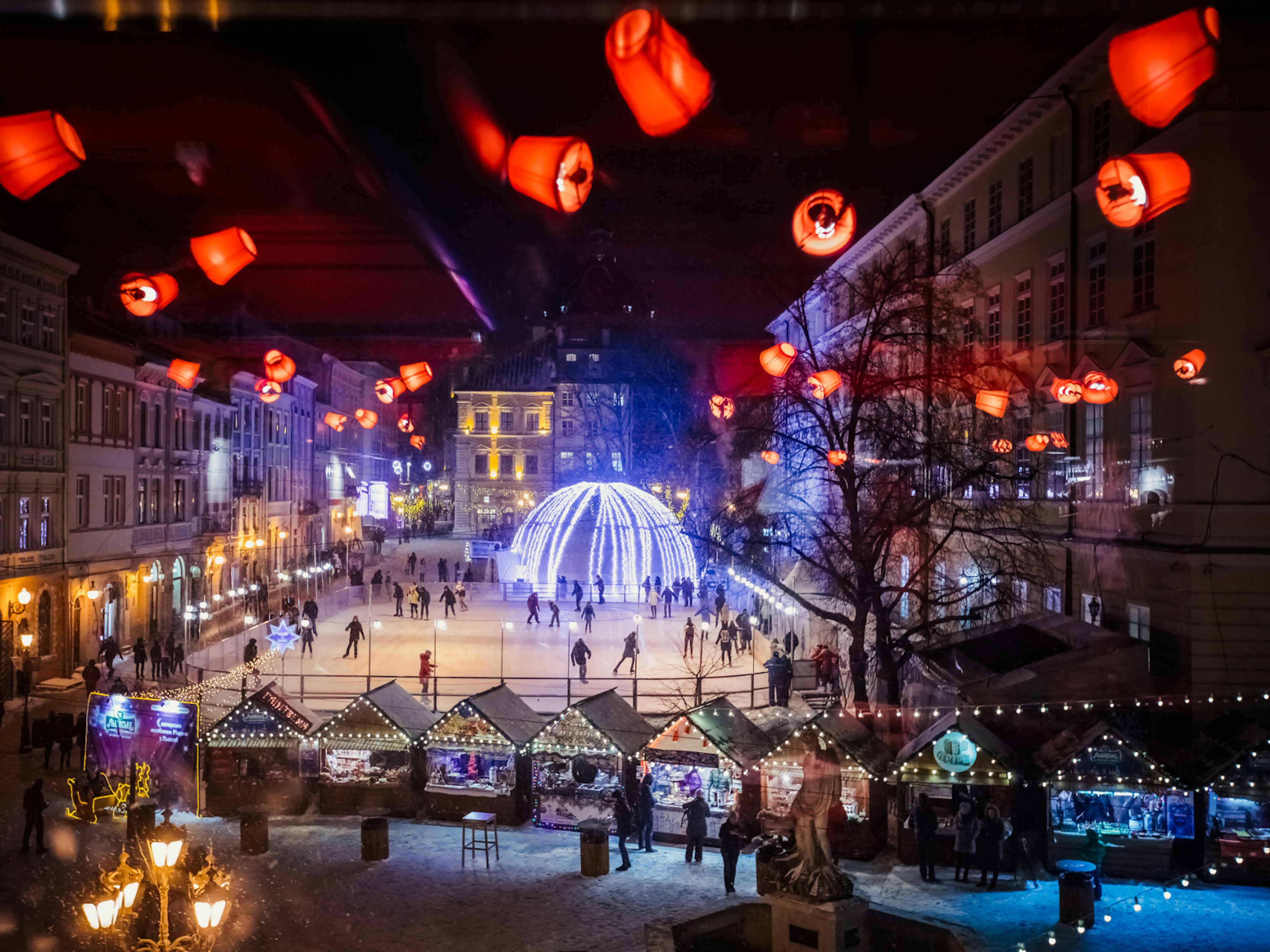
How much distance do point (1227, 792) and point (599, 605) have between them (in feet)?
82.2

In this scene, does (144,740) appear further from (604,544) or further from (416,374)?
(604,544)

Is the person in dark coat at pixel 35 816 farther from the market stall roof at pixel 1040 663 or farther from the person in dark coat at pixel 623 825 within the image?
the market stall roof at pixel 1040 663

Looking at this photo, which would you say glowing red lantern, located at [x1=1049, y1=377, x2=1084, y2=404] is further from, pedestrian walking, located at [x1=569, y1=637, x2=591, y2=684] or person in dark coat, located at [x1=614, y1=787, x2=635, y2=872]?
pedestrian walking, located at [x1=569, y1=637, x2=591, y2=684]

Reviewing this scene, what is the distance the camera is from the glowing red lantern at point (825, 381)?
625 inches

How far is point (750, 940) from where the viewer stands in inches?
447

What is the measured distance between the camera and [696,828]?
14.2 metres

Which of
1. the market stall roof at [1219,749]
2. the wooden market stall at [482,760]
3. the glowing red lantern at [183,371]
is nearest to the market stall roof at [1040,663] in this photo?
the market stall roof at [1219,749]

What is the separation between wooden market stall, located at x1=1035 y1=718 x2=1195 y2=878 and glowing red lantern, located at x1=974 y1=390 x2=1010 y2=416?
186 inches

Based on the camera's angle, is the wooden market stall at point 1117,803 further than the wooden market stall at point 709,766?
No

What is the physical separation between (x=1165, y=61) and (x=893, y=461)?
40.9 feet

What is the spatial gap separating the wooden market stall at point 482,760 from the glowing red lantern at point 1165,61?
11.8 metres

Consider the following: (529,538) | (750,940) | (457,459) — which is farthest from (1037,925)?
(457,459)

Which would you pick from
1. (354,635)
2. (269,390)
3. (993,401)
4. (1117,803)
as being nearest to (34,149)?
(993,401)

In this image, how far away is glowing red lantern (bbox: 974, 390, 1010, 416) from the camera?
1563 cm
